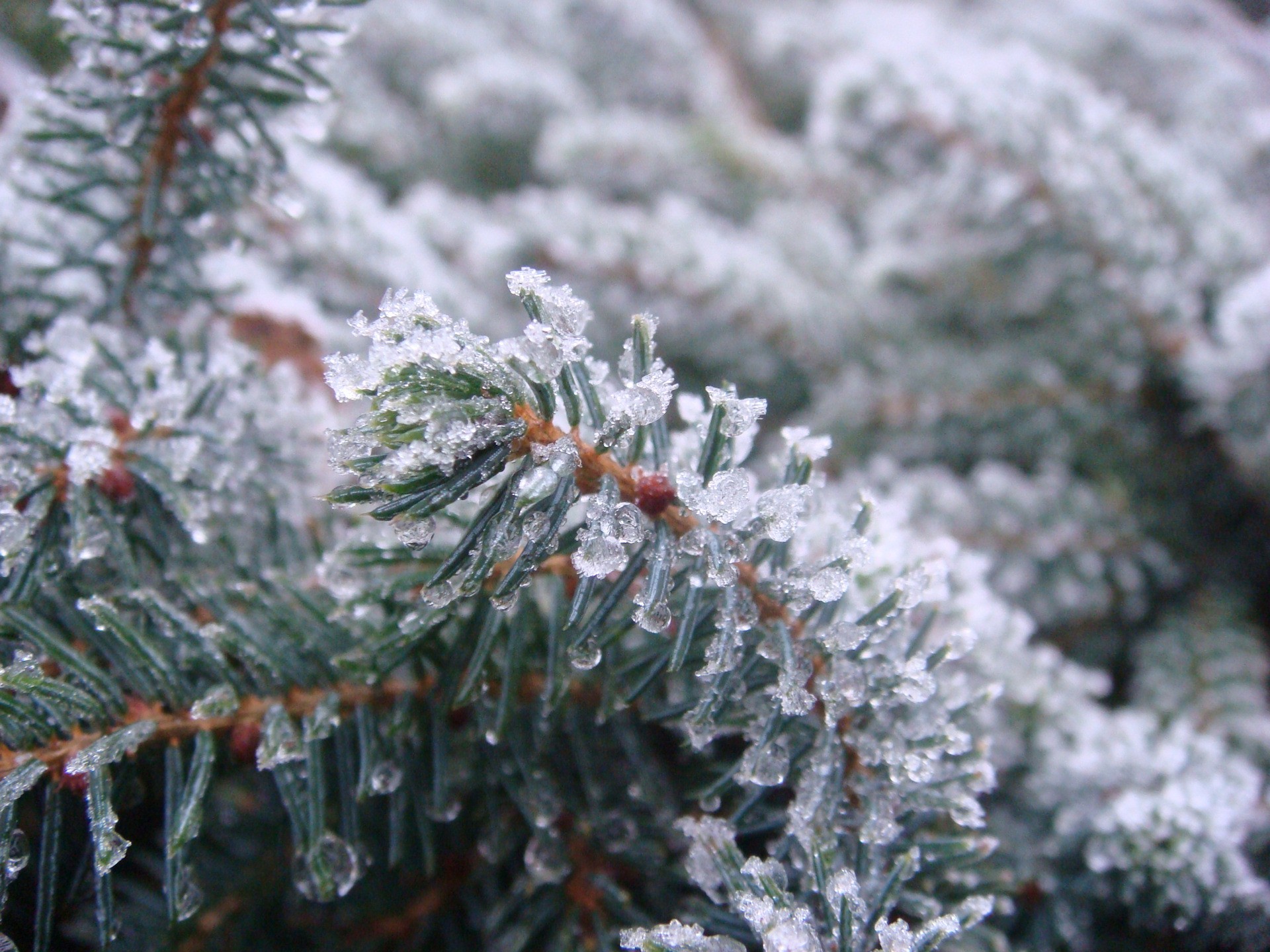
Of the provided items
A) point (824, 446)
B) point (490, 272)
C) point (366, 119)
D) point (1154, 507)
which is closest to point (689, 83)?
point (366, 119)

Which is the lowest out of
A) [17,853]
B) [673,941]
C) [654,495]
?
[17,853]

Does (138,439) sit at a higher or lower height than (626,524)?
lower

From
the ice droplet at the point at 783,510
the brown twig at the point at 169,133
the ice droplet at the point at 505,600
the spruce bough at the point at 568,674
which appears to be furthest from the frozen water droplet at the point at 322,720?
the brown twig at the point at 169,133

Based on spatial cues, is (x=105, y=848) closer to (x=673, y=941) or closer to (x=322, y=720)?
(x=322, y=720)

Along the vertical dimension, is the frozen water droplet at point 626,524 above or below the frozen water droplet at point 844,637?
above

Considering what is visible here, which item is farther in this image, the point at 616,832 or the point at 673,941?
the point at 616,832

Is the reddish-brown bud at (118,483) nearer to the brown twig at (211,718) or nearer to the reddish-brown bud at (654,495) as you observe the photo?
the brown twig at (211,718)

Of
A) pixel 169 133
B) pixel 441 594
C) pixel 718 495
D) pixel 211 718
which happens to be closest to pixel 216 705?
pixel 211 718
